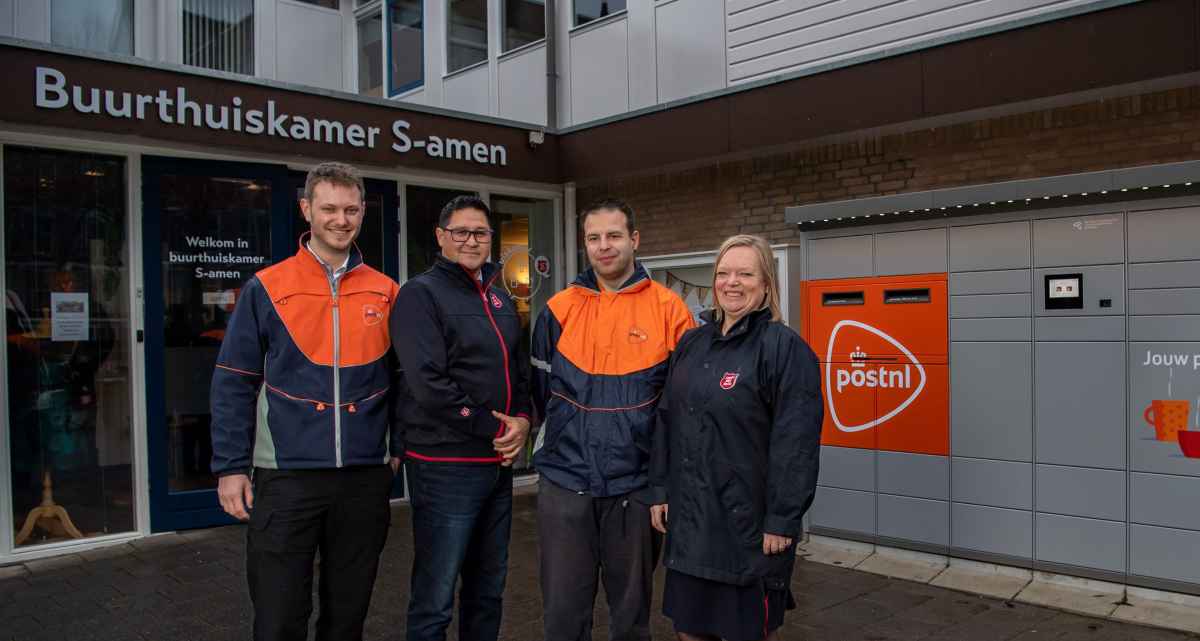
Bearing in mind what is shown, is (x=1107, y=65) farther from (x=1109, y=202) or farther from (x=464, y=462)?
(x=464, y=462)

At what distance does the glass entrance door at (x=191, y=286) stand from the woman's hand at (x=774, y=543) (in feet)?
16.8

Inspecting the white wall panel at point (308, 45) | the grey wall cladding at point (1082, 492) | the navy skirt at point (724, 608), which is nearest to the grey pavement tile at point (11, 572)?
the navy skirt at point (724, 608)

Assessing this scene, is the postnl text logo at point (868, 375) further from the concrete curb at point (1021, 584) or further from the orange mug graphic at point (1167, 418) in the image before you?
the orange mug graphic at point (1167, 418)

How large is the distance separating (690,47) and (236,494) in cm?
603

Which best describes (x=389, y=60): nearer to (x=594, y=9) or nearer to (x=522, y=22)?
(x=522, y=22)

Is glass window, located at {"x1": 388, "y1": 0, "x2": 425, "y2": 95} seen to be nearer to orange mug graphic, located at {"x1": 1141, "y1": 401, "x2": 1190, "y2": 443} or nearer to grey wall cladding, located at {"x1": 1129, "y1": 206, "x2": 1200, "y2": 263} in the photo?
grey wall cladding, located at {"x1": 1129, "y1": 206, "x2": 1200, "y2": 263}

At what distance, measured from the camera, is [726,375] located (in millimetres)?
3039

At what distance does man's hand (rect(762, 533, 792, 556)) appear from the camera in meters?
2.89

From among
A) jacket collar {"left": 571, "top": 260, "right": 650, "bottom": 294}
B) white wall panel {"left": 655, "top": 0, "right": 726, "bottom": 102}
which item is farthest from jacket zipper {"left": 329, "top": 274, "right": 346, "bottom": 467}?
white wall panel {"left": 655, "top": 0, "right": 726, "bottom": 102}

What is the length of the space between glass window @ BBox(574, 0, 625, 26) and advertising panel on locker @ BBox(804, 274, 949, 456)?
3965 mm

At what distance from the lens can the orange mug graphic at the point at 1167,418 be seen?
4664 millimetres

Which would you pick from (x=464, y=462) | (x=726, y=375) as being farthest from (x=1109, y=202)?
(x=464, y=462)

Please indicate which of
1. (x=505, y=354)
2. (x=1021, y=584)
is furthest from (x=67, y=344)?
(x=1021, y=584)

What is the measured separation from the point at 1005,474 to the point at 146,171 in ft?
20.6
